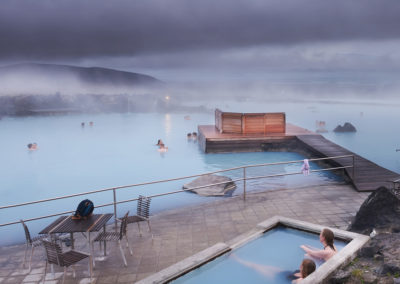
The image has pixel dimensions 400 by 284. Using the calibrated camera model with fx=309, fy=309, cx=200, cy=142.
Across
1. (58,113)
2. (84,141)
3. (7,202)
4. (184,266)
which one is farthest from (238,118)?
(58,113)

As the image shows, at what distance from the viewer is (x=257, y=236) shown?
5.55 meters

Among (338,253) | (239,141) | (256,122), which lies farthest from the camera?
(256,122)

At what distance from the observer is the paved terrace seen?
4.86 metres

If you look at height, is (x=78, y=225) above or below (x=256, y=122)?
below

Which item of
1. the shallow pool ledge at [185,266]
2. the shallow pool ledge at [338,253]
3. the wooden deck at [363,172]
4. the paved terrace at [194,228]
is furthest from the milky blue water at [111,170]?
the shallow pool ledge at [185,266]

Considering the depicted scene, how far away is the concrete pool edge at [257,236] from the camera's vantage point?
4.07 m

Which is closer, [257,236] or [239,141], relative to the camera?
[257,236]

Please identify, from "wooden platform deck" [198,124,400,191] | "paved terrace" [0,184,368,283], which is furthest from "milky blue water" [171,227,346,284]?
"wooden platform deck" [198,124,400,191]

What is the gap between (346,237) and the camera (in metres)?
5.29

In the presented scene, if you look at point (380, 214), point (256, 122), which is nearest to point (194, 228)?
point (380, 214)

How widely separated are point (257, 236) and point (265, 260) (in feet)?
1.70

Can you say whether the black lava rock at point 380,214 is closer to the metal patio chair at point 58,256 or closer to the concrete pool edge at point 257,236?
the concrete pool edge at point 257,236

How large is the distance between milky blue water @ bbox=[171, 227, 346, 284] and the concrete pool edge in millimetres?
101

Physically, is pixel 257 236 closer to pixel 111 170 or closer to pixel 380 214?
pixel 380 214
